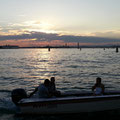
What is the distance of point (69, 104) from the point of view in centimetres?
948

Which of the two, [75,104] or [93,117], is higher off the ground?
[75,104]

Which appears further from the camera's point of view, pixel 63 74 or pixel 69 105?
pixel 63 74

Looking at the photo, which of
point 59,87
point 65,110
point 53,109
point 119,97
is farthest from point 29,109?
point 59,87

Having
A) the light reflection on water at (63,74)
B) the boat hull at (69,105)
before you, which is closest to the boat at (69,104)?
the boat hull at (69,105)

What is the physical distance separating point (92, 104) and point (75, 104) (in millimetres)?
870

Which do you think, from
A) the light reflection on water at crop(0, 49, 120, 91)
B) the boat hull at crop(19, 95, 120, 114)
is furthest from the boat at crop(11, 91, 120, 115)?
the light reflection on water at crop(0, 49, 120, 91)

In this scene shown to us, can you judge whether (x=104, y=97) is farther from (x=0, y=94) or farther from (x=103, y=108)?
(x=0, y=94)

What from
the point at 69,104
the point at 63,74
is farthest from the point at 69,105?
the point at 63,74

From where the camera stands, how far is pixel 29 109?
9570 millimetres

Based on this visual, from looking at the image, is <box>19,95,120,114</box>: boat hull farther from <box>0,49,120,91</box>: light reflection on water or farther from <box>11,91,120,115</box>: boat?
<box>0,49,120,91</box>: light reflection on water

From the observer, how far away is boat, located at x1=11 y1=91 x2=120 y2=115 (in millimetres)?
9430

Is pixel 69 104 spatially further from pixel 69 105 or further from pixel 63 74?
pixel 63 74

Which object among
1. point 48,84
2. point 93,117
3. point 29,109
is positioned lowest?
point 93,117

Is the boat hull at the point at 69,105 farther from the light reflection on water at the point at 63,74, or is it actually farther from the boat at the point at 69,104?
the light reflection on water at the point at 63,74
